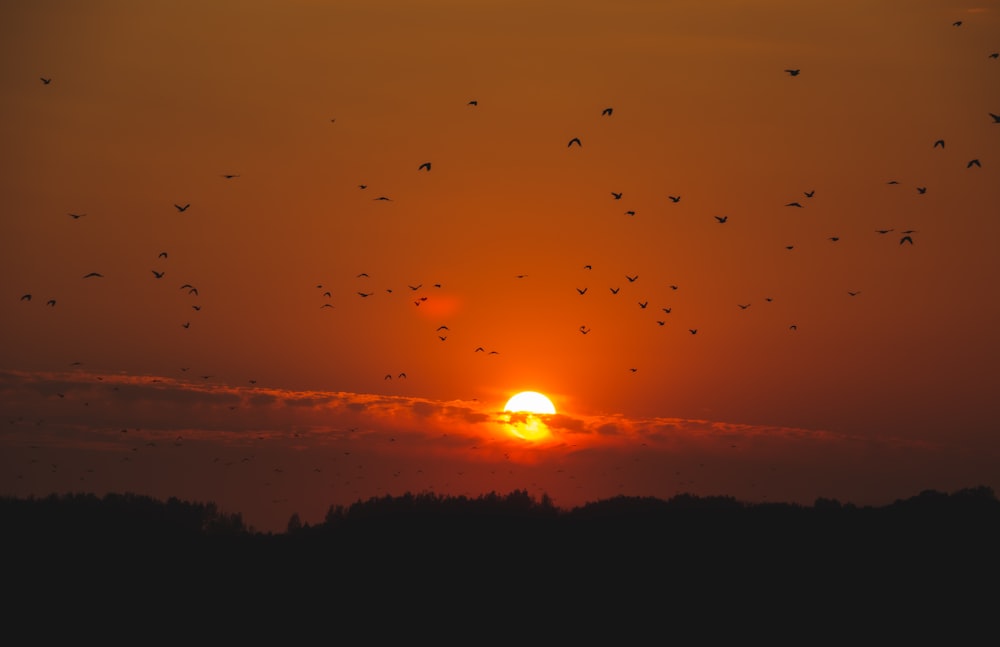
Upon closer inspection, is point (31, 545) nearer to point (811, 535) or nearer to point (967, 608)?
point (811, 535)

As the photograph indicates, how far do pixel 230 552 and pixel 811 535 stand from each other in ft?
216

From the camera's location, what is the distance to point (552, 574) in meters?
121

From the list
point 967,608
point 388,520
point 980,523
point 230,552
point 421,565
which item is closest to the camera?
point 967,608

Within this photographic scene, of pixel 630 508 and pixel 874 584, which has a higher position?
pixel 630 508

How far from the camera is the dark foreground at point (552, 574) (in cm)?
10325

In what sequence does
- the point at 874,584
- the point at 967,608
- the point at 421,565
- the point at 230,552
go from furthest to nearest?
1. the point at 230,552
2. the point at 421,565
3. the point at 874,584
4. the point at 967,608

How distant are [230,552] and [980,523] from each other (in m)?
81.9

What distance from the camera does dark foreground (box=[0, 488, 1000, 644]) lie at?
339ft

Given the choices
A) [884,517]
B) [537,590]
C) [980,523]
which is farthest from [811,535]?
[537,590]

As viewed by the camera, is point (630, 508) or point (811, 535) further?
point (630, 508)

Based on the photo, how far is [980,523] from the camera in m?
115

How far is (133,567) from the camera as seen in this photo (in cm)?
12562

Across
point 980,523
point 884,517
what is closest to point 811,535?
point 884,517

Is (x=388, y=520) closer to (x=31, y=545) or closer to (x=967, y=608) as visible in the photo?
(x=31, y=545)
